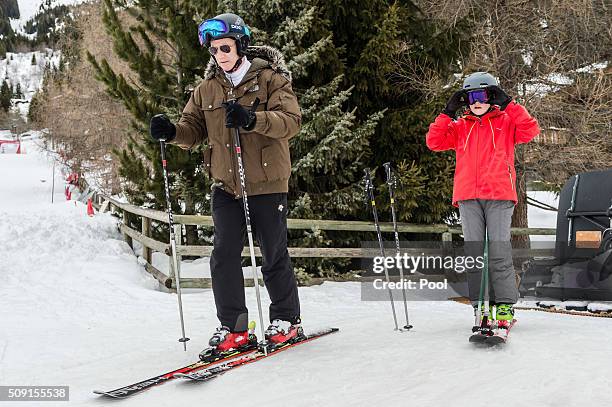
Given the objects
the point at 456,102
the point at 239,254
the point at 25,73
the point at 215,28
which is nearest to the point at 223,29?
the point at 215,28

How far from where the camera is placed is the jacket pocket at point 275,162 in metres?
3.73

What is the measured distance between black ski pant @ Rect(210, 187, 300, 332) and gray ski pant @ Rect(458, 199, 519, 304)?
4.64 ft

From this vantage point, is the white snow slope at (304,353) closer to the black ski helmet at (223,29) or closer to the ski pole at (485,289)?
the ski pole at (485,289)

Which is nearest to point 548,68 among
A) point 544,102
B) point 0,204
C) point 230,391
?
point 544,102

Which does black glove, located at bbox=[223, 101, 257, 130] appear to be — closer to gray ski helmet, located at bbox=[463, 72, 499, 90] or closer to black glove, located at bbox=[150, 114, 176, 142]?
black glove, located at bbox=[150, 114, 176, 142]

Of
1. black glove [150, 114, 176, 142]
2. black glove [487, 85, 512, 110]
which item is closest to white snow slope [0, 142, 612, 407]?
black glove [150, 114, 176, 142]

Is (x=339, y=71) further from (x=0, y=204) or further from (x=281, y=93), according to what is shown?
(x=0, y=204)

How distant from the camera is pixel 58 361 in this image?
406 centimetres

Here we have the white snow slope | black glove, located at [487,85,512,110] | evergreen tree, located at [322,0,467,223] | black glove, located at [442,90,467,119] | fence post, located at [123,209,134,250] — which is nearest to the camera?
the white snow slope

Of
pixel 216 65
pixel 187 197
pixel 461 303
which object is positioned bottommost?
pixel 461 303

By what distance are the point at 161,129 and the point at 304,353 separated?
1.77 meters

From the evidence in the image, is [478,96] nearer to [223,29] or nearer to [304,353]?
[223,29]

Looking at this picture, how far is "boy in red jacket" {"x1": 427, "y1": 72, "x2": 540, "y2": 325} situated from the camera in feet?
13.3

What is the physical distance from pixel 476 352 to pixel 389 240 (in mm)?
5658
